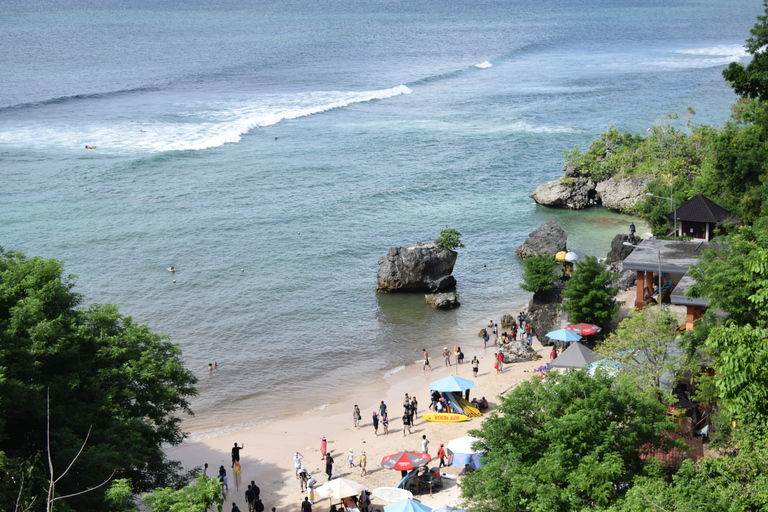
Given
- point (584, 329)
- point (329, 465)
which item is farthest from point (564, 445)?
point (584, 329)

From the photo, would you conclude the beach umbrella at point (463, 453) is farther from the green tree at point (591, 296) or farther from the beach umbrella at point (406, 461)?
the green tree at point (591, 296)

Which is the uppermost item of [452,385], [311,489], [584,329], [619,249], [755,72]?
[755,72]

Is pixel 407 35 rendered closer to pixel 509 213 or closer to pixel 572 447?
pixel 509 213

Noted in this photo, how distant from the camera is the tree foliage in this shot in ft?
89.9

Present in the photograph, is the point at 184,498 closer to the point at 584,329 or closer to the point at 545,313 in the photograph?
the point at 584,329

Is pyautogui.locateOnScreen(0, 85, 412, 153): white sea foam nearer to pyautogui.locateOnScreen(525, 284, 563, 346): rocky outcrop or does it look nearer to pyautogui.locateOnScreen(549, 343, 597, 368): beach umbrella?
pyautogui.locateOnScreen(525, 284, 563, 346): rocky outcrop

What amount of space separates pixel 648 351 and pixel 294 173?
49425mm

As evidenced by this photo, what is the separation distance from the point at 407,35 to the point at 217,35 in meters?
42.7

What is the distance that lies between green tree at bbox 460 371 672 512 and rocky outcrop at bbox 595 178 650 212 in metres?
42.5

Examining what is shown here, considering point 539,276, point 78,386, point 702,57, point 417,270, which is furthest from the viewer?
point 702,57

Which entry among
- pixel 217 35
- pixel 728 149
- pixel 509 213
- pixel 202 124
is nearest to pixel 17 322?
pixel 728 149

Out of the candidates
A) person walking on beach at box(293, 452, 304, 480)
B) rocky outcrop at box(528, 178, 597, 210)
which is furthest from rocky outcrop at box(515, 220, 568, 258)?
person walking on beach at box(293, 452, 304, 480)

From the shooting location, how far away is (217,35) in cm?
15975

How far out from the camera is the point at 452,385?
3350cm
